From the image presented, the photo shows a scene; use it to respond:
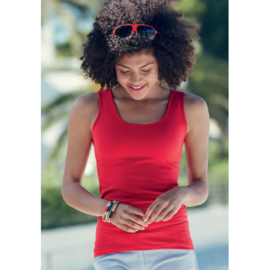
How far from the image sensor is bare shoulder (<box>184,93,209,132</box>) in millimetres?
2002

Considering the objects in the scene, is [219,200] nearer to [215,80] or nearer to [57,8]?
[215,80]

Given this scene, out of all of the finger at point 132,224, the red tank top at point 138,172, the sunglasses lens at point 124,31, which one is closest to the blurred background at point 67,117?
the sunglasses lens at point 124,31

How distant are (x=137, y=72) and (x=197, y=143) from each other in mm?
505

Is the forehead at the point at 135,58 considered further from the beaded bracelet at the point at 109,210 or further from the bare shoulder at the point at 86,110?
the beaded bracelet at the point at 109,210

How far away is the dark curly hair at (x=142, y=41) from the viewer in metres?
1.94

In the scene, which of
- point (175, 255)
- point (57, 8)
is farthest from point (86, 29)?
point (175, 255)

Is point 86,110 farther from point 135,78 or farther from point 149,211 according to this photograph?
point 149,211

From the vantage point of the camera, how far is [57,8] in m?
8.66

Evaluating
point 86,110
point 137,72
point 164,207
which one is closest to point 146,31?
point 137,72

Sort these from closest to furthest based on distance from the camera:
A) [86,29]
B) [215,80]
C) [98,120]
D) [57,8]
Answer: [98,120], [57,8], [86,29], [215,80]

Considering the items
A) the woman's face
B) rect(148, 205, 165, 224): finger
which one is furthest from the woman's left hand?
the woman's face

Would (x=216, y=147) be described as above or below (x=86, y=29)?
below
